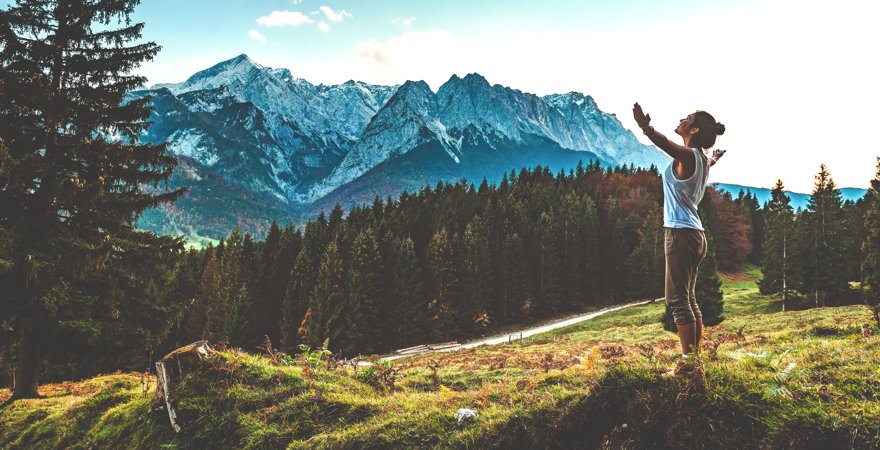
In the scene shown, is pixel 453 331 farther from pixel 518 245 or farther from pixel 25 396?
pixel 25 396

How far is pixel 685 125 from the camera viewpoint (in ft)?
15.6

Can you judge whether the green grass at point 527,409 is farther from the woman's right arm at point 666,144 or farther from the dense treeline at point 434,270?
the dense treeline at point 434,270

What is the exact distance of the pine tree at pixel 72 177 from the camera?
1191cm

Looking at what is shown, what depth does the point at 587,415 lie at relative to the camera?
12.0 feet

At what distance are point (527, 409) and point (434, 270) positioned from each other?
4832 cm

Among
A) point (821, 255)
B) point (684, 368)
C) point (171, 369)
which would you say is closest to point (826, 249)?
point (821, 255)

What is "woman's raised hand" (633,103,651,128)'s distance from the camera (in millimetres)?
4484

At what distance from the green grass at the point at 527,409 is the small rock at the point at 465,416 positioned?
0.19ft

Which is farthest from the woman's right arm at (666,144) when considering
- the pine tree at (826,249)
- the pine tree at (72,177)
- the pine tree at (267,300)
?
the pine tree at (267,300)

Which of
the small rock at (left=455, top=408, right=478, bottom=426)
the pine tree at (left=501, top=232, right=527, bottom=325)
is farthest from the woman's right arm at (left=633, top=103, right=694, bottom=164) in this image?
the pine tree at (left=501, top=232, right=527, bottom=325)

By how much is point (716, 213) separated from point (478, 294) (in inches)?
1785

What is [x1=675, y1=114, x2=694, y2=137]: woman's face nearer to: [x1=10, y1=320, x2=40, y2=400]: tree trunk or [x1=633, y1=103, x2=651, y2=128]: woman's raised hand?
[x1=633, y1=103, x2=651, y2=128]: woman's raised hand

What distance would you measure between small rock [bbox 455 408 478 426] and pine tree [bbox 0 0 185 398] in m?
13.0

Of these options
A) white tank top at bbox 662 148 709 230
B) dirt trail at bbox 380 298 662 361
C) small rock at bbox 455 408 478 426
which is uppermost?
white tank top at bbox 662 148 709 230
